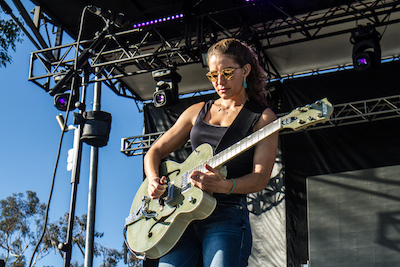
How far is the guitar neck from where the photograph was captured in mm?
2148

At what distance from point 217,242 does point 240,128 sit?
1.74 feet

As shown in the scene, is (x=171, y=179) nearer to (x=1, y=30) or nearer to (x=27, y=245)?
(x=1, y=30)

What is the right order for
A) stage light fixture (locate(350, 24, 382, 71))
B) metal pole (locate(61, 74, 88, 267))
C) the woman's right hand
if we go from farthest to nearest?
stage light fixture (locate(350, 24, 382, 71))
metal pole (locate(61, 74, 88, 267))
the woman's right hand

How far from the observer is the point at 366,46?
23.9 ft

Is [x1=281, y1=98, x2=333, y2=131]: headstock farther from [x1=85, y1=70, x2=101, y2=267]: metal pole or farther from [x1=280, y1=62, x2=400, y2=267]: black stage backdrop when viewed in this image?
[x1=280, y1=62, x2=400, y2=267]: black stage backdrop

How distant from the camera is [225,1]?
308 inches

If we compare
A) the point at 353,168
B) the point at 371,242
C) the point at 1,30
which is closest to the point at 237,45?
the point at 371,242

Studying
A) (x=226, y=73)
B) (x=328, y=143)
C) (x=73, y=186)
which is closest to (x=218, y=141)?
(x=226, y=73)

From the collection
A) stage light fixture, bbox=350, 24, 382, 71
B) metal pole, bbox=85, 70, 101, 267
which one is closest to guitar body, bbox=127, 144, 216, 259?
metal pole, bbox=85, 70, 101, 267

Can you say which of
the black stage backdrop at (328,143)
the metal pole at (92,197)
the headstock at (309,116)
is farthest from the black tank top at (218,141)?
the black stage backdrop at (328,143)

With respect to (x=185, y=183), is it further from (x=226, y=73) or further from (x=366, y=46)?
(x=366, y=46)

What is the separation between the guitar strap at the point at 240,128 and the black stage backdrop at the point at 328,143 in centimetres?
601

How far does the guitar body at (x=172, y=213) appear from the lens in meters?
2.13

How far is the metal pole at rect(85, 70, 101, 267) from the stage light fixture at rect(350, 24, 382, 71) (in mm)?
4140
